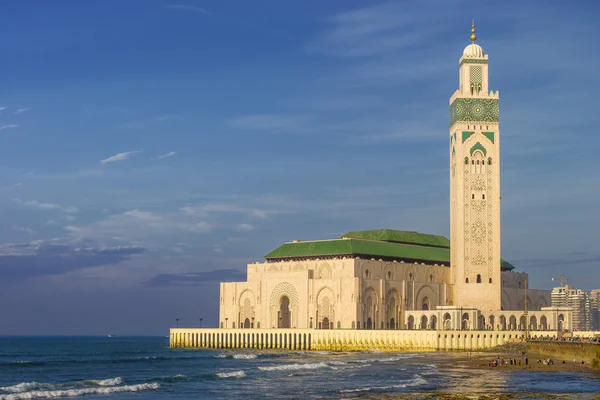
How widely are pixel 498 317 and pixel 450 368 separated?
46972 millimetres

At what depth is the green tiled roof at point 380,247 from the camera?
140 metres

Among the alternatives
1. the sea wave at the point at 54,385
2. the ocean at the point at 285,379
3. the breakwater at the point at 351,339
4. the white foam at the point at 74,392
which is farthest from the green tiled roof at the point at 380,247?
the white foam at the point at 74,392

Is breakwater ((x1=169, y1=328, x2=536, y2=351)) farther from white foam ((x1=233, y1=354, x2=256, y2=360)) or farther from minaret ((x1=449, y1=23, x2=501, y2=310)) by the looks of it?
minaret ((x1=449, y1=23, x2=501, y2=310))

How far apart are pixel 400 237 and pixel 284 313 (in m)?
24.0

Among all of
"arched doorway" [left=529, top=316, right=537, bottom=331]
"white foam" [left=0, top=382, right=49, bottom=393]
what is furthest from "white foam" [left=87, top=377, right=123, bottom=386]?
"arched doorway" [left=529, top=316, right=537, bottom=331]

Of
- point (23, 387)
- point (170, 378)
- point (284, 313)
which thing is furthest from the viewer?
point (284, 313)

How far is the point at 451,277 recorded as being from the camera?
143125 millimetres

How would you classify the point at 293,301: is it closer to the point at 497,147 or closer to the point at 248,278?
the point at 248,278

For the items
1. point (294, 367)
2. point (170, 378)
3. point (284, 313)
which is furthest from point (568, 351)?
point (284, 313)

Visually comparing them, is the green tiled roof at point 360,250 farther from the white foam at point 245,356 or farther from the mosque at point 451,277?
the white foam at point 245,356

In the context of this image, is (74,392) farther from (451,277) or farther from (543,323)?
(451,277)

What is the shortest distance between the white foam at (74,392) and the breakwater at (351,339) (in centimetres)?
5150

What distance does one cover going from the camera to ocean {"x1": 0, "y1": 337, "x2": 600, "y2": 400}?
67000mm

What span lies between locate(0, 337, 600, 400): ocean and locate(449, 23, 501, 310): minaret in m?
25.2
